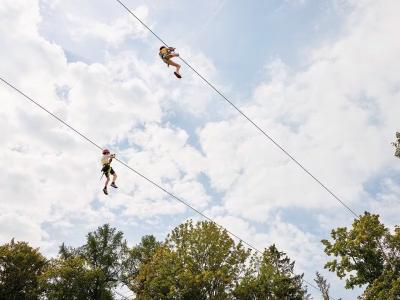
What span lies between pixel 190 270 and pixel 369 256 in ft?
43.8

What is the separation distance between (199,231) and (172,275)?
4.09 m

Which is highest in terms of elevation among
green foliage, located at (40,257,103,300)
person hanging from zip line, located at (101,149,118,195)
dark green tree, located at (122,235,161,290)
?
dark green tree, located at (122,235,161,290)

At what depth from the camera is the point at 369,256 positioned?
2886cm

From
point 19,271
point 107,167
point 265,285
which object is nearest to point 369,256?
point 265,285

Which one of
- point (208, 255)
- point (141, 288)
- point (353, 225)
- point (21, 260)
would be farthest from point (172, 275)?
point (21, 260)

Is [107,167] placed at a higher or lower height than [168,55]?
lower

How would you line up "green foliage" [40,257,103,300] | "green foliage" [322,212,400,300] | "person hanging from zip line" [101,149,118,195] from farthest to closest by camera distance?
1. "green foliage" [40,257,103,300]
2. "green foliage" [322,212,400,300]
3. "person hanging from zip line" [101,149,118,195]

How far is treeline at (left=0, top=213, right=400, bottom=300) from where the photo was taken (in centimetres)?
2878

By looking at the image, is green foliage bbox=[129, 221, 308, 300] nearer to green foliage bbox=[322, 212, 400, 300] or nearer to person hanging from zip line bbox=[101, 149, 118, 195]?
green foliage bbox=[322, 212, 400, 300]

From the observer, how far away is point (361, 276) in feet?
94.7

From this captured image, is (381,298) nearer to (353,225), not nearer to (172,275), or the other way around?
(353,225)

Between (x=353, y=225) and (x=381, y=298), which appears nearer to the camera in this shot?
(x=381, y=298)

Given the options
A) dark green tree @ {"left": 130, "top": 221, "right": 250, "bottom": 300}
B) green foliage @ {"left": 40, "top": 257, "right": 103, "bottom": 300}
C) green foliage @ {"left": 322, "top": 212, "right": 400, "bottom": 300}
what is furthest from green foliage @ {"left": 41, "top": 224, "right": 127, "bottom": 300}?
green foliage @ {"left": 322, "top": 212, "right": 400, "bottom": 300}

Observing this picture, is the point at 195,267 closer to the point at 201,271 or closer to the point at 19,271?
the point at 201,271
